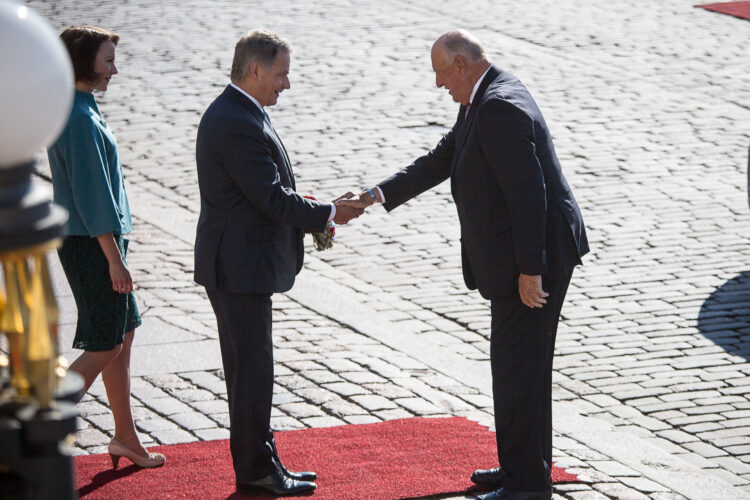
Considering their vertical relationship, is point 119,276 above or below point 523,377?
above

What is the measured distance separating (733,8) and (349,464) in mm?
14659

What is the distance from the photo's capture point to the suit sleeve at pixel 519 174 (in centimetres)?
485

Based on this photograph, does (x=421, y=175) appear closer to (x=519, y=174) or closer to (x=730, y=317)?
(x=519, y=174)

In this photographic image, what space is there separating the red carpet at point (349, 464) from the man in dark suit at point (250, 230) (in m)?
0.22

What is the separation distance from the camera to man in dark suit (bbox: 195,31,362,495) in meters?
4.89

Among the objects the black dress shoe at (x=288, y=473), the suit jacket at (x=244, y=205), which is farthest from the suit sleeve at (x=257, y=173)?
the black dress shoe at (x=288, y=473)

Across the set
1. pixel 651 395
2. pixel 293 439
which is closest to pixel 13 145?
pixel 293 439

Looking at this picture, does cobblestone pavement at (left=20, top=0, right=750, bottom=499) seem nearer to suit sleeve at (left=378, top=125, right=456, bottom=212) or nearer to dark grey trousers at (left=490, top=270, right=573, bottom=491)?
dark grey trousers at (left=490, top=270, right=573, bottom=491)

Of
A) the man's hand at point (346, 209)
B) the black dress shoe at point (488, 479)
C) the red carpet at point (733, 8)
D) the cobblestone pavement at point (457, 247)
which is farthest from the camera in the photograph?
the red carpet at point (733, 8)

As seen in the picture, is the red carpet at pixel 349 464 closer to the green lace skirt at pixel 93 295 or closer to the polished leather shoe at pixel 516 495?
the polished leather shoe at pixel 516 495

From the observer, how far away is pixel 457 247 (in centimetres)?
892

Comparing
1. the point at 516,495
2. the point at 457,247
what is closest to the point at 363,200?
the point at 516,495

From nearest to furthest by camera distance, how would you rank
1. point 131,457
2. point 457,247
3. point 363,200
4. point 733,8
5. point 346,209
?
point 131,457 → point 346,209 → point 363,200 → point 457,247 → point 733,8

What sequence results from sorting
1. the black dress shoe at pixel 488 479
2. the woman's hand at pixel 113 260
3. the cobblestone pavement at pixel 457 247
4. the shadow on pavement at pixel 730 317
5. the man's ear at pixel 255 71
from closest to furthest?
1. the man's ear at pixel 255 71
2. the woman's hand at pixel 113 260
3. the black dress shoe at pixel 488 479
4. the cobblestone pavement at pixel 457 247
5. the shadow on pavement at pixel 730 317
